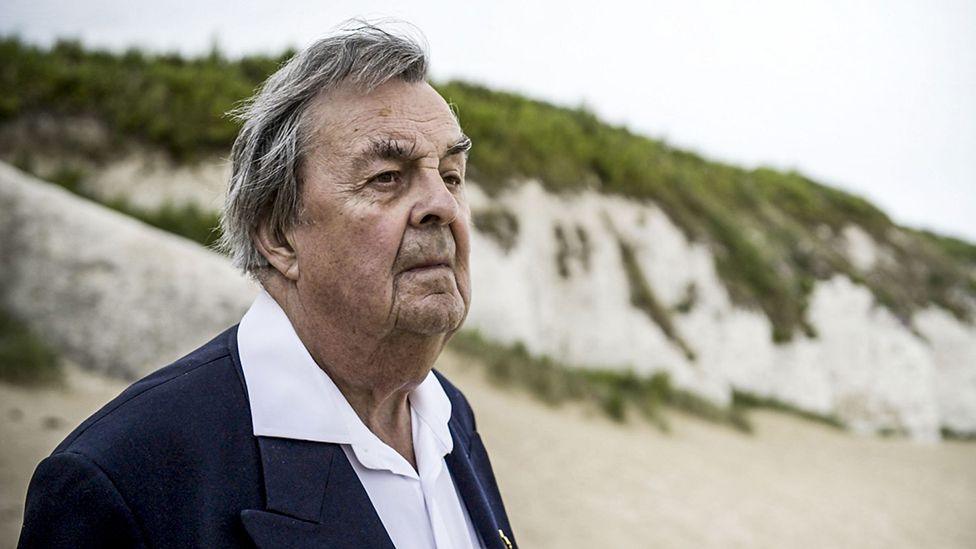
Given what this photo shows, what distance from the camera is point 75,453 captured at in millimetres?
1232

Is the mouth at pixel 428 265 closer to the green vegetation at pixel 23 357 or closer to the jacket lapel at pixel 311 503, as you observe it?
the jacket lapel at pixel 311 503

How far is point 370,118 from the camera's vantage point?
61.0 inches

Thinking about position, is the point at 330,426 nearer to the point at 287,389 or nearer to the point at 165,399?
the point at 287,389

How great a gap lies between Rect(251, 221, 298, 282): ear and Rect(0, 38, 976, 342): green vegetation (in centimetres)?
456

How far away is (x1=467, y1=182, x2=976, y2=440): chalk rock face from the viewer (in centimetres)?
1212

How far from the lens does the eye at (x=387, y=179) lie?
154cm

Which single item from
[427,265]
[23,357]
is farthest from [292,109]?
[23,357]

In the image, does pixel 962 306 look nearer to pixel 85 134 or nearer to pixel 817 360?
pixel 817 360

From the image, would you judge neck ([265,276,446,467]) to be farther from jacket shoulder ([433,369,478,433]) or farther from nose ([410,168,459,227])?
jacket shoulder ([433,369,478,433])

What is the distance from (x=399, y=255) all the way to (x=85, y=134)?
9748mm

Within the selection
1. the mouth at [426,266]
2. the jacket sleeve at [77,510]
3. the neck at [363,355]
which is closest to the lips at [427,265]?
the mouth at [426,266]

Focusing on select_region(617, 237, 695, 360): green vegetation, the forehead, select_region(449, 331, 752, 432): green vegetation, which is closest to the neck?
the forehead

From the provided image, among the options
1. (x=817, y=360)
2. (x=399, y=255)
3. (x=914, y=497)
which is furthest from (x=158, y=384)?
(x=817, y=360)

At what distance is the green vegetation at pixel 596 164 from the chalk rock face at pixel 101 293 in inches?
66.0
